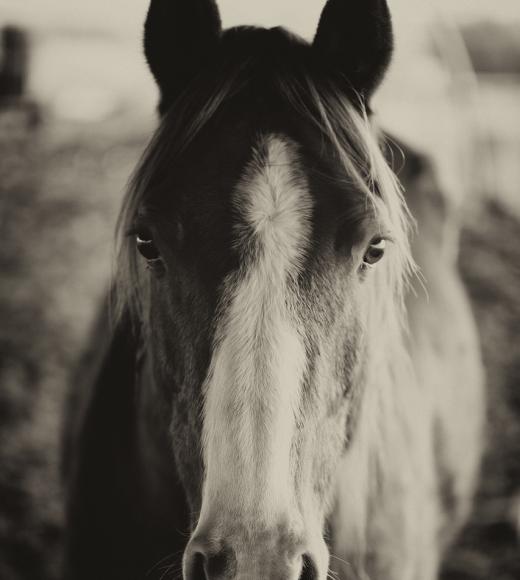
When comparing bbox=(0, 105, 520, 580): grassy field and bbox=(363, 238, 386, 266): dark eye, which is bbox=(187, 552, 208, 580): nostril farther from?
bbox=(0, 105, 520, 580): grassy field

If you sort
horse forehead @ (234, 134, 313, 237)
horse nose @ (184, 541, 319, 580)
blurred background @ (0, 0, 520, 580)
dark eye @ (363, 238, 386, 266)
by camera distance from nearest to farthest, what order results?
horse nose @ (184, 541, 319, 580) → horse forehead @ (234, 134, 313, 237) → dark eye @ (363, 238, 386, 266) → blurred background @ (0, 0, 520, 580)

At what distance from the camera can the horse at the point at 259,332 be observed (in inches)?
34.9

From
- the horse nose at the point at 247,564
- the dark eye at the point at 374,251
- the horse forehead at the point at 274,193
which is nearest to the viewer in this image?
the horse nose at the point at 247,564

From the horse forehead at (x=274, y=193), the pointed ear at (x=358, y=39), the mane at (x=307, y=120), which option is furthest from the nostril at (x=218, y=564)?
the pointed ear at (x=358, y=39)

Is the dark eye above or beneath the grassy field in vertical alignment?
above

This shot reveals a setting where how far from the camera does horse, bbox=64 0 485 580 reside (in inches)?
34.9

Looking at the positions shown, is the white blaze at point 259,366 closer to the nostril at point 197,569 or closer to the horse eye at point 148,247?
the nostril at point 197,569

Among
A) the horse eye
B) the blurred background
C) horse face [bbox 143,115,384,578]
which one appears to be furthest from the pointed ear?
the blurred background

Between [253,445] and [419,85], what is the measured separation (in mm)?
1879

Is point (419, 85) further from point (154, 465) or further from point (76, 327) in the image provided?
point (76, 327)

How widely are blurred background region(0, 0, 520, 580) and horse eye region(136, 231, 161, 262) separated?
956 millimetres

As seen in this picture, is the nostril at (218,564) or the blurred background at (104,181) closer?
the nostril at (218,564)

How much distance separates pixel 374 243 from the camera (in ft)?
3.51

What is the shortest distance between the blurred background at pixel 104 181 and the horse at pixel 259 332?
34.3 inches
